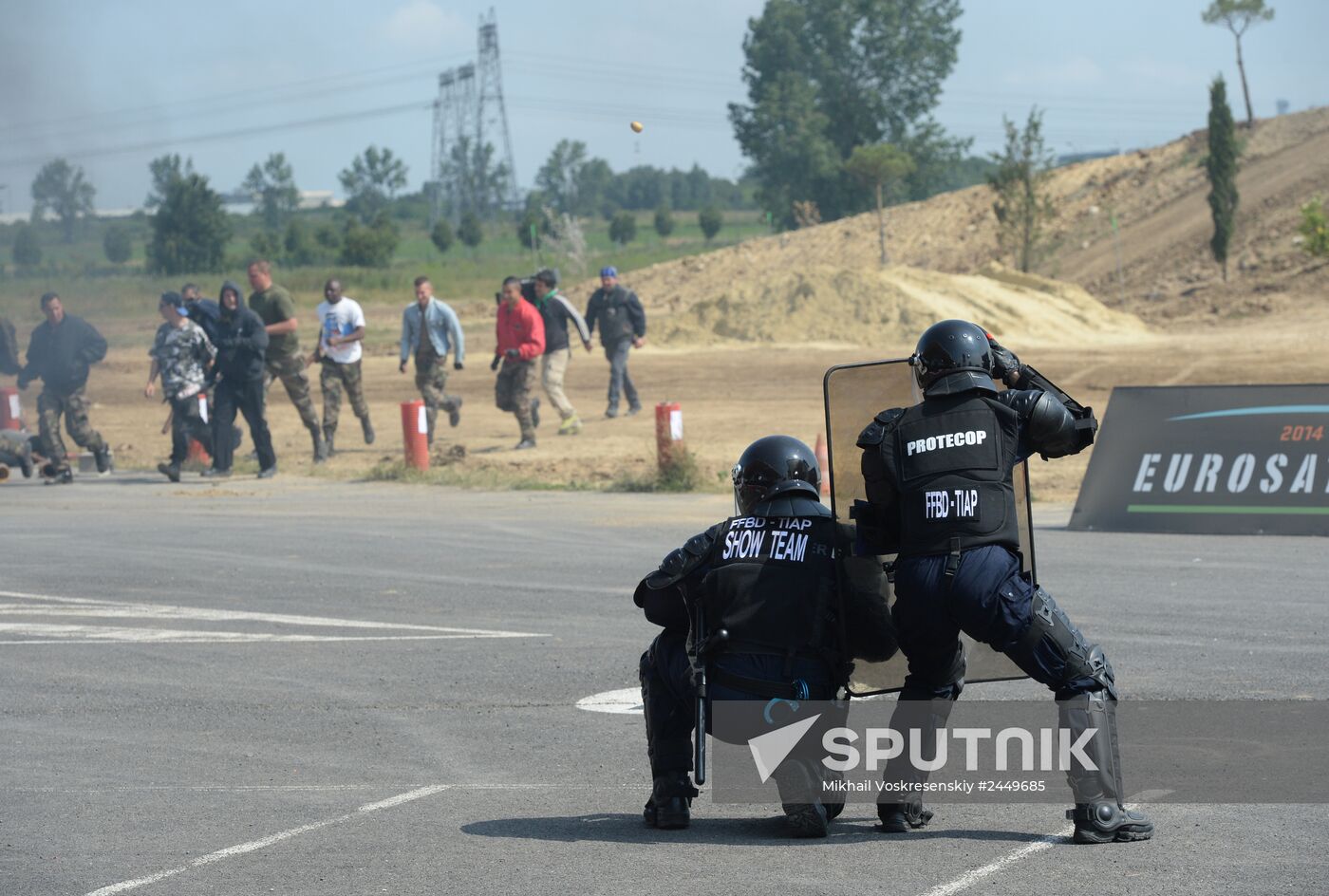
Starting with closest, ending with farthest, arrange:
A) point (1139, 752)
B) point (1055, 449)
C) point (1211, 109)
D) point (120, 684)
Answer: point (1055, 449) → point (1139, 752) → point (120, 684) → point (1211, 109)

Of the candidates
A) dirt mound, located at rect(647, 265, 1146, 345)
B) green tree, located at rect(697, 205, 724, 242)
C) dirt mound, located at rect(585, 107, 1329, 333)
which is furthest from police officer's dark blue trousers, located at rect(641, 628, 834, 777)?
green tree, located at rect(697, 205, 724, 242)

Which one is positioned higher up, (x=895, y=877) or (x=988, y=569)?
(x=988, y=569)

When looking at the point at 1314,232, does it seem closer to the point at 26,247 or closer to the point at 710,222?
the point at 26,247

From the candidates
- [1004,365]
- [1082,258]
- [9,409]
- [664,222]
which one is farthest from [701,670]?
[664,222]

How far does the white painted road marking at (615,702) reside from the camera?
744cm

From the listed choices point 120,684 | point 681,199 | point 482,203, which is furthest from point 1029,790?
point 681,199

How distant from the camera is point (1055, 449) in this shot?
506 centimetres

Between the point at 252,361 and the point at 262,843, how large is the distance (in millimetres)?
12890

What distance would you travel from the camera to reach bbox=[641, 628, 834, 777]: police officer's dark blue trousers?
205 inches

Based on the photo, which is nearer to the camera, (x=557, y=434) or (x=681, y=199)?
(x=557, y=434)

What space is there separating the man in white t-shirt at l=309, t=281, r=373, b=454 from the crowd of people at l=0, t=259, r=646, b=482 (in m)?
0.02

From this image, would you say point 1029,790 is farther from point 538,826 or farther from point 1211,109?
point 1211,109

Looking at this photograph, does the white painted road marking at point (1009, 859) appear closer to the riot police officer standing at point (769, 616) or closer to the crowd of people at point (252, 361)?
the riot police officer standing at point (769, 616)

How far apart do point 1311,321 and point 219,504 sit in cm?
3129
